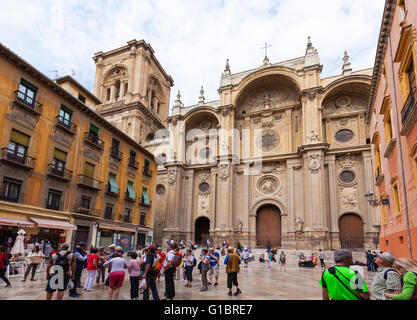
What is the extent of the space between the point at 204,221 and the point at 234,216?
455cm

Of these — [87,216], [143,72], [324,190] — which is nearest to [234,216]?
[324,190]

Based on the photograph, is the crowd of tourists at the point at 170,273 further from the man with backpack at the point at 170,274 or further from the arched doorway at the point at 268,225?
the arched doorway at the point at 268,225

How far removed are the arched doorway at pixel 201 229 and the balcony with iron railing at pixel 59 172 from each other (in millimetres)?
18545

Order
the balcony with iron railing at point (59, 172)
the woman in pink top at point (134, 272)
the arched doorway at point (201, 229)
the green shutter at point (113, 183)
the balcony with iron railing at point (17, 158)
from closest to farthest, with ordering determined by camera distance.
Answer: the woman in pink top at point (134, 272) < the balcony with iron railing at point (17, 158) < the balcony with iron railing at point (59, 172) < the green shutter at point (113, 183) < the arched doorway at point (201, 229)

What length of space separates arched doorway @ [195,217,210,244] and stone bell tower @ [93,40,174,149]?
49.2ft

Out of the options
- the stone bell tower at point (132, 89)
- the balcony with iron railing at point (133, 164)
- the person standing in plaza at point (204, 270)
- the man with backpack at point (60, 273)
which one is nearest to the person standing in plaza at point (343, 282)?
the man with backpack at point (60, 273)

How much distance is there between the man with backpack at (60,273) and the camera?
6484 mm

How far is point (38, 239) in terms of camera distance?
16719mm

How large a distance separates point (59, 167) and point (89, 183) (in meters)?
2.67

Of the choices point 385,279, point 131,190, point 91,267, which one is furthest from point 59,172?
point 385,279

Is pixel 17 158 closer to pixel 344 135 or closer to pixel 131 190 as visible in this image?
pixel 131 190

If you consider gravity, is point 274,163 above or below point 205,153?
below

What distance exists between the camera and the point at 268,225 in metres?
30.7
